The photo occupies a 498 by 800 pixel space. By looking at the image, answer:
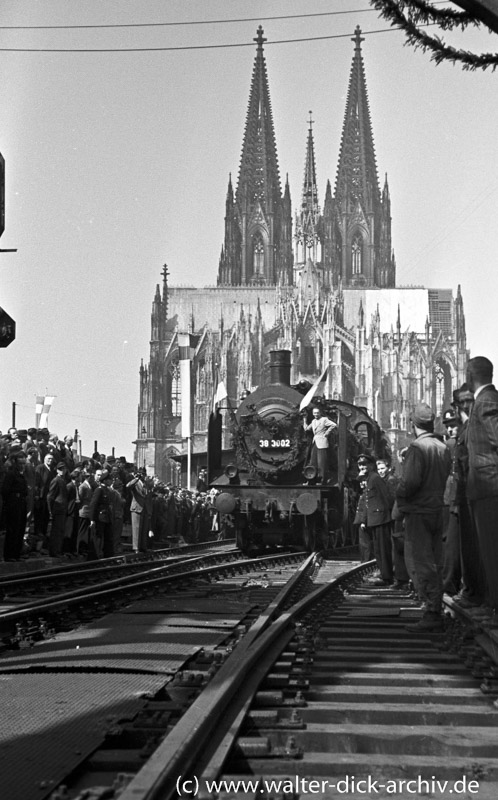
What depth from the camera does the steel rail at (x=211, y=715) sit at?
3.53 metres

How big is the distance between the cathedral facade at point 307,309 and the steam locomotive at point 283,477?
71600 mm

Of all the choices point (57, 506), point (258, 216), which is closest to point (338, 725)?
point (57, 506)

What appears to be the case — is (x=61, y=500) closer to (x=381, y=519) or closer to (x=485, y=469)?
(x=381, y=519)

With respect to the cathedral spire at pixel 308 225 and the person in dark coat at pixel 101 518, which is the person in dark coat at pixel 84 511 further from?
the cathedral spire at pixel 308 225

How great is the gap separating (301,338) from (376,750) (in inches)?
4194

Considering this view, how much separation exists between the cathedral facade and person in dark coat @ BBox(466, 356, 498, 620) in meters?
85.3

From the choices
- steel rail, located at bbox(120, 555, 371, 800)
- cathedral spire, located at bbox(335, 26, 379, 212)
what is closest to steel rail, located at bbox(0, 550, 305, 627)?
steel rail, located at bbox(120, 555, 371, 800)

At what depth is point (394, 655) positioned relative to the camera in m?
6.67

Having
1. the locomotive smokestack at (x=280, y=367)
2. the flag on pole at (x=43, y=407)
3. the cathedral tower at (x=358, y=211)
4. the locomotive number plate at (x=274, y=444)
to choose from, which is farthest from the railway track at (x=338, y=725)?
the cathedral tower at (x=358, y=211)

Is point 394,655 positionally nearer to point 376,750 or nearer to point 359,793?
point 376,750

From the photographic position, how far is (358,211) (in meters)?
133

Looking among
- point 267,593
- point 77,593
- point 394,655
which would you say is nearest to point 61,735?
point 394,655

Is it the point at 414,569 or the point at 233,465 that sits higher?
the point at 233,465

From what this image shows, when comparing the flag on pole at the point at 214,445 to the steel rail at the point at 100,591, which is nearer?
the steel rail at the point at 100,591
